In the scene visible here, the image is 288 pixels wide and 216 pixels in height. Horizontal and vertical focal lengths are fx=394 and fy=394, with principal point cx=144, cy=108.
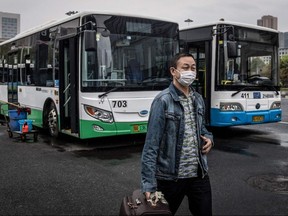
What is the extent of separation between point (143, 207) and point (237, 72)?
27.5 ft

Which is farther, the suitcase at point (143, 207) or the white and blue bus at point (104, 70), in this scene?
the white and blue bus at point (104, 70)

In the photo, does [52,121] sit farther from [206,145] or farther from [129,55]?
[206,145]

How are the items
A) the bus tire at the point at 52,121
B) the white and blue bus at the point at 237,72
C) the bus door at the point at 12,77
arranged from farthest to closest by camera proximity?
the bus door at the point at 12,77 < the white and blue bus at the point at 237,72 < the bus tire at the point at 52,121

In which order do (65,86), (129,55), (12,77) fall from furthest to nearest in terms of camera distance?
1. (12,77)
2. (65,86)
3. (129,55)

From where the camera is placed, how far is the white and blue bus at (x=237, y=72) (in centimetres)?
1051

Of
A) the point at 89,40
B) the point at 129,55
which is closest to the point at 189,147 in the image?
the point at 89,40

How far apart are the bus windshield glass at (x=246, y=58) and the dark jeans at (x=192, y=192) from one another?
24.2ft

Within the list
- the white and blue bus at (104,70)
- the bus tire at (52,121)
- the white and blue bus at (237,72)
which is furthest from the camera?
the white and blue bus at (237,72)

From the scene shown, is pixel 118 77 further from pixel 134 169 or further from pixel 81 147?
pixel 134 169

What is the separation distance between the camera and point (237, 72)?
10820 millimetres

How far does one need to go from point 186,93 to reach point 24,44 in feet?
33.8

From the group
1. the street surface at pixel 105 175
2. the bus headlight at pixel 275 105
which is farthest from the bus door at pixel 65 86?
the bus headlight at pixel 275 105

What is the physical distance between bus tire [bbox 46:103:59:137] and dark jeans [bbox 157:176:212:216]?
7381 mm

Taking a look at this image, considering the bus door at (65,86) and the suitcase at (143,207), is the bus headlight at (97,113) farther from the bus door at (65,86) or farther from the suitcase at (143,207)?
the suitcase at (143,207)
